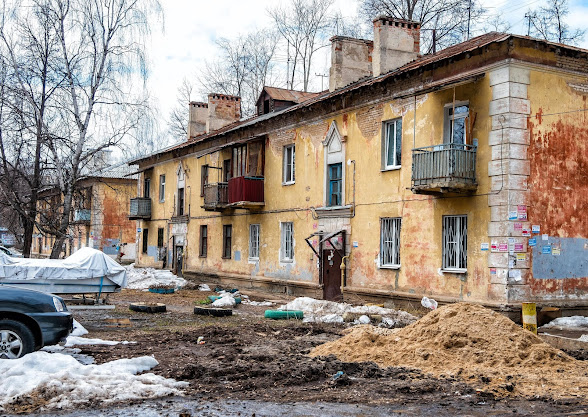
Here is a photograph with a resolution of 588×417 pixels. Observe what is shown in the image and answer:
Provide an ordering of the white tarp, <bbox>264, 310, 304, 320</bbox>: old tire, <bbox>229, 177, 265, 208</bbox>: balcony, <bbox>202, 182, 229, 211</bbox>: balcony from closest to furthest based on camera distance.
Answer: the white tarp, <bbox>264, 310, 304, 320</bbox>: old tire, <bbox>229, 177, 265, 208</bbox>: balcony, <bbox>202, 182, 229, 211</bbox>: balcony

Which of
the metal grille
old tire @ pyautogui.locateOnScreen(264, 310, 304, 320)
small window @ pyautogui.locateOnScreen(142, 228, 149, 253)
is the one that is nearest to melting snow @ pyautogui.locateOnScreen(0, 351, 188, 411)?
old tire @ pyautogui.locateOnScreen(264, 310, 304, 320)

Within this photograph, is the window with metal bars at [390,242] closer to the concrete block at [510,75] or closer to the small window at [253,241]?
the concrete block at [510,75]

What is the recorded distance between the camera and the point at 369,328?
11.8m

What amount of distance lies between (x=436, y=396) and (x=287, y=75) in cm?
3925

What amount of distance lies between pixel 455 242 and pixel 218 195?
14.0 metres

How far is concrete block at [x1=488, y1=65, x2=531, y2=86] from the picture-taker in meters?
16.2

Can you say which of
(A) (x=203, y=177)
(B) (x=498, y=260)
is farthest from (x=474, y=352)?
(A) (x=203, y=177)

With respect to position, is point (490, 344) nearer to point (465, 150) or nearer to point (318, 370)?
point (318, 370)

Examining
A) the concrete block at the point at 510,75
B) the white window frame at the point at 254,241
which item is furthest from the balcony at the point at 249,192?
the concrete block at the point at 510,75

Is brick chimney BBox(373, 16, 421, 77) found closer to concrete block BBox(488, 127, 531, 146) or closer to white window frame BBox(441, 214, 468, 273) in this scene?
concrete block BBox(488, 127, 531, 146)

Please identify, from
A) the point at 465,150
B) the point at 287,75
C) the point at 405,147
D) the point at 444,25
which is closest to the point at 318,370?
the point at 465,150

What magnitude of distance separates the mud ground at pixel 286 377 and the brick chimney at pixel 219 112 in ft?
78.3

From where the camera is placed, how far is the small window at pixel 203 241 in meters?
32.8

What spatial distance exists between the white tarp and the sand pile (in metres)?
6.38
